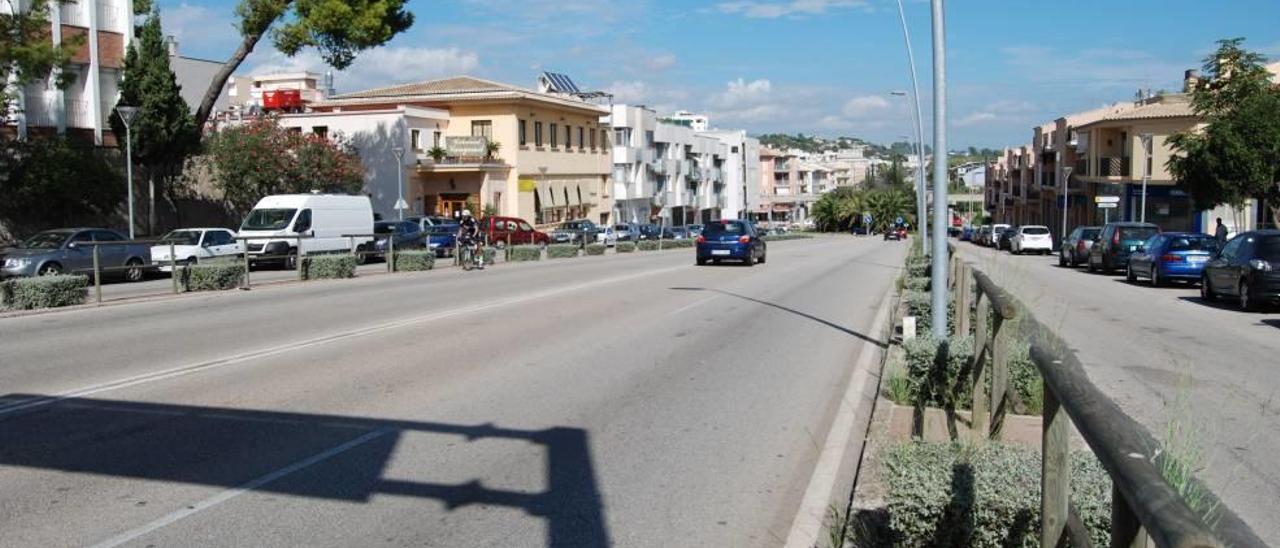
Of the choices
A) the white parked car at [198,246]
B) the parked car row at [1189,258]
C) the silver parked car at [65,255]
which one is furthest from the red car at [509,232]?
the parked car row at [1189,258]

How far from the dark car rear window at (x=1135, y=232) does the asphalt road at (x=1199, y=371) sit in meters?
8.42

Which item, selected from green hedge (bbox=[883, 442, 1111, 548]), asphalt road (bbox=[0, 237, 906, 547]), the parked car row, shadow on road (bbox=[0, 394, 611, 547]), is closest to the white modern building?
the parked car row

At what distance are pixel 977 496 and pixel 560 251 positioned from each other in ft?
131

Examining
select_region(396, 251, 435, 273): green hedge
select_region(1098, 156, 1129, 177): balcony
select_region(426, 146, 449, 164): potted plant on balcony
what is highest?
select_region(426, 146, 449, 164): potted plant on balcony

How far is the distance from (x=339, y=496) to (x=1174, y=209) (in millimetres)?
58219

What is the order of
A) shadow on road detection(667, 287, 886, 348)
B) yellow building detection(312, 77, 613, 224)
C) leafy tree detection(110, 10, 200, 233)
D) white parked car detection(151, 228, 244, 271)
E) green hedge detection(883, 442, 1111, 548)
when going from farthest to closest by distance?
yellow building detection(312, 77, 613, 224) < leafy tree detection(110, 10, 200, 233) < white parked car detection(151, 228, 244, 271) < shadow on road detection(667, 287, 886, 348) < green hedge detection(883, 442, 1111, 548)

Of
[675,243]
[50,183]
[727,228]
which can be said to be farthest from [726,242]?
[675,243]

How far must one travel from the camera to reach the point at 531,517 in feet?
19.9

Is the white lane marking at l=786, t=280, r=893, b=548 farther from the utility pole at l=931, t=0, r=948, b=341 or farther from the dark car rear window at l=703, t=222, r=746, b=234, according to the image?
the dark car rear window at l=703, t=222, r=746, b=234

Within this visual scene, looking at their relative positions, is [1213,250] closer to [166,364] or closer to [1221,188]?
[1221,188]

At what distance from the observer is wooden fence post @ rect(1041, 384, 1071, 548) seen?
337cm

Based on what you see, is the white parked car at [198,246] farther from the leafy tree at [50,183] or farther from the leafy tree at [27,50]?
the leafy tree at [50,183]

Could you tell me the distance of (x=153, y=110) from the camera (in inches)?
1425

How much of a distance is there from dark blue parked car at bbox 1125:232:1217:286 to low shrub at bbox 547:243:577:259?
2261 centimetres
